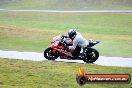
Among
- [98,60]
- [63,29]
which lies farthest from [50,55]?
[63,29]

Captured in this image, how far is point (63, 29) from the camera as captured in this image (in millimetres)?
40219

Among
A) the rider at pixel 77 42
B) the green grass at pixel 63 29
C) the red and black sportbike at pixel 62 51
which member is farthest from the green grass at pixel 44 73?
the green grass at pixel 63 29

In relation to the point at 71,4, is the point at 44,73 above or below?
below

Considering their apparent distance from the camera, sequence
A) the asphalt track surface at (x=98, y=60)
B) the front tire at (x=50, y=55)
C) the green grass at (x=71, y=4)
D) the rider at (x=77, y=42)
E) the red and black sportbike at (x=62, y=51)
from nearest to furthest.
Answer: the asphalt track surface at (x=98, y=60), the rider at (x=77, y=42), the red and black sportbike at (x=62, y=51), the front tire at (x=50, y=55), the green grass at (x=71, y=4)

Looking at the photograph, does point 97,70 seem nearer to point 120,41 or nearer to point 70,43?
point 70,43

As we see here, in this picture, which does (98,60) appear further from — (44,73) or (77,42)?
(44,73)

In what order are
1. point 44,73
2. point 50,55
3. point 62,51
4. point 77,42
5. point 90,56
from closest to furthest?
point 44,73
point 90,56
point 77,42
point 62,51
point 50,55

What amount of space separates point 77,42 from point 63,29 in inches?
749

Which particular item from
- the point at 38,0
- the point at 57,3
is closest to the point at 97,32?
the point at 57,3

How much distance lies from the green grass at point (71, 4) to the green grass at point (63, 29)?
7.31 metres

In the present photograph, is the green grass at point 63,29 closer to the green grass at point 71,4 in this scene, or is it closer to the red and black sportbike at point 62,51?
the red and black sportbike at point 62,51

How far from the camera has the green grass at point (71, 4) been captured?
201ft

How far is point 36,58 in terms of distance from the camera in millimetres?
22547

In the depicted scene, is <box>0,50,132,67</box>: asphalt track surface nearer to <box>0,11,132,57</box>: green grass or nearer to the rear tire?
the rear tire
